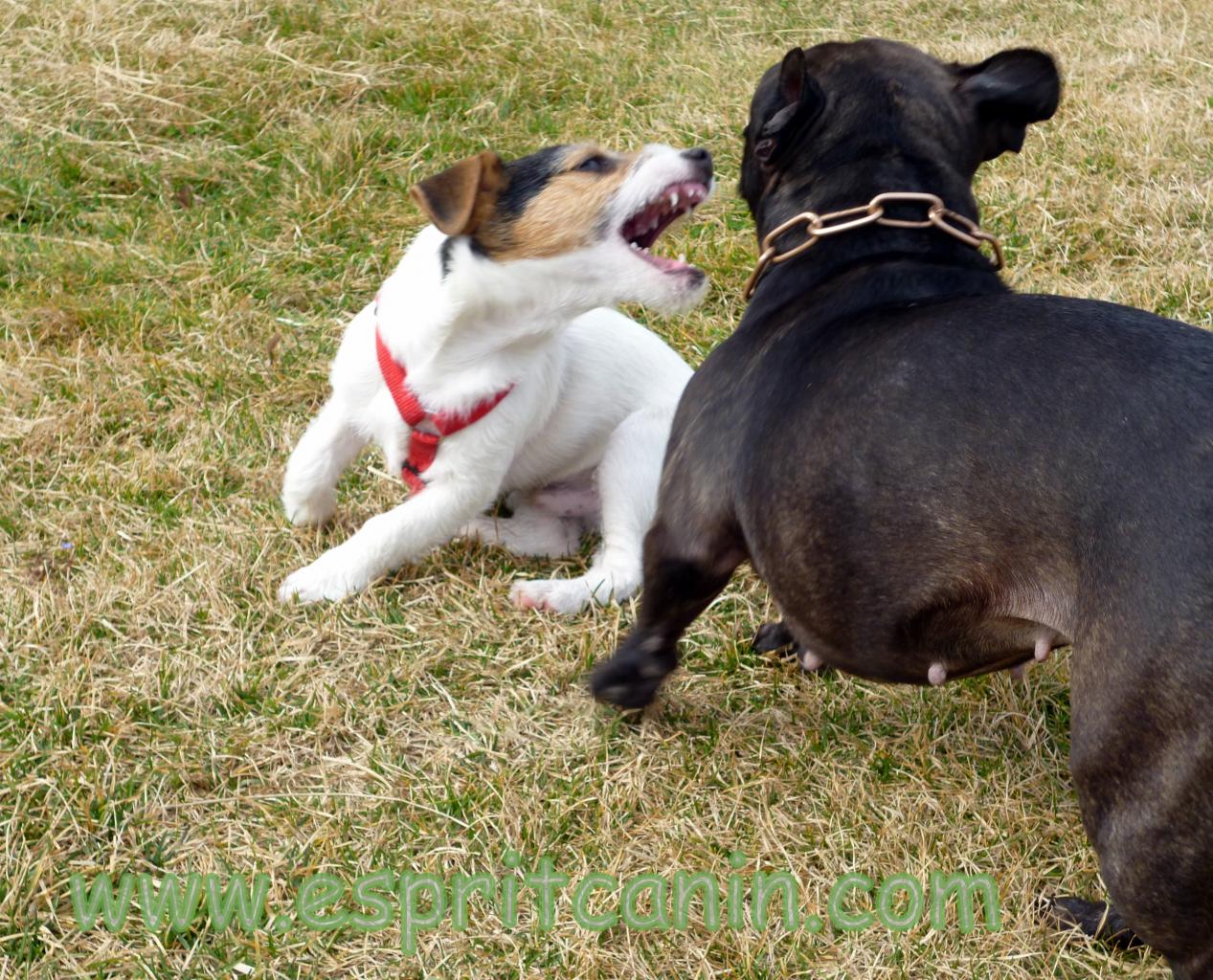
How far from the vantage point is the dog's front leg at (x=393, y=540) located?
333cm

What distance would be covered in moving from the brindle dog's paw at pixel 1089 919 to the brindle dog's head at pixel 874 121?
1.42m

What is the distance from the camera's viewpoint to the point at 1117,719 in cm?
200

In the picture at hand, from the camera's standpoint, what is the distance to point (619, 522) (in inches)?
138

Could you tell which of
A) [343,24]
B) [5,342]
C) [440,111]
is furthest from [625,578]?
[343,24]

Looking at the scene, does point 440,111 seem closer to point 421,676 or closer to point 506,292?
point 506,292

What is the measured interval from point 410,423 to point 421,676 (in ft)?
2.01

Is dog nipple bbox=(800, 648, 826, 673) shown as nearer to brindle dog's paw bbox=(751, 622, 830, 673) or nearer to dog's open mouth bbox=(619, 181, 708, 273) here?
brindle dog's paw bbox=(751, 622, 830, 673)

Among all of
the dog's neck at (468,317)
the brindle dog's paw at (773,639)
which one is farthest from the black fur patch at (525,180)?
the brindle dog's paw at (773,639)

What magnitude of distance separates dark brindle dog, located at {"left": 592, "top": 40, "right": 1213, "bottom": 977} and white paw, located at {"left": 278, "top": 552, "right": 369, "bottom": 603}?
0.80 m

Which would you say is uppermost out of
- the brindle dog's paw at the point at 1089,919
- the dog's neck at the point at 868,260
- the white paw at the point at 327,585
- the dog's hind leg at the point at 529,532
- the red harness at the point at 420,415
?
the dog's neck at the point at 868,260

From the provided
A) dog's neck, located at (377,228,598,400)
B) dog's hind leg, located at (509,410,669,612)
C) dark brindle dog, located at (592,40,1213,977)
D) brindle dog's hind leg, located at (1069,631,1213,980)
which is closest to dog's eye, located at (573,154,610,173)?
dog's neck, located at (377,228,598,400)

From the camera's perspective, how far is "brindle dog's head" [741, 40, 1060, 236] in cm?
278

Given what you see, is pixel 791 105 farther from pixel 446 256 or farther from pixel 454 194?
pixel 446 256

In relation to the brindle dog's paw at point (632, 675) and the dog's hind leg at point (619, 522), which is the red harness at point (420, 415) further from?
the brindle dog's paw at point (632, 675)
